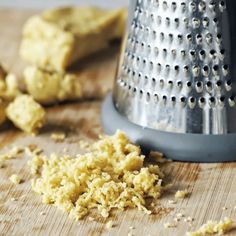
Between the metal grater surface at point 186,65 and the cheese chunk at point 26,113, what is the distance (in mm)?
187

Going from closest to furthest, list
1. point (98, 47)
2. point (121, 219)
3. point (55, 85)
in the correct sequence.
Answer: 1. point (121, 219)
2. point (55, 85)
3. point (98, 47)

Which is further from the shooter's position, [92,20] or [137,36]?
[92,20]

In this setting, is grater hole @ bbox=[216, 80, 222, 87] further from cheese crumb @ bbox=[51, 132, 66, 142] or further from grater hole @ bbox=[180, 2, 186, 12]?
cheese crumb @ bbox=[51, 132, 66, 142]

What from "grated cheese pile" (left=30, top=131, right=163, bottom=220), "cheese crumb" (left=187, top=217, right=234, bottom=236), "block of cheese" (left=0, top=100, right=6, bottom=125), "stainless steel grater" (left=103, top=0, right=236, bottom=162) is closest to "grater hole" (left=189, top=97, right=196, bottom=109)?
"stainless steel grater" (left=103, top=0, right=236, bottom=162)

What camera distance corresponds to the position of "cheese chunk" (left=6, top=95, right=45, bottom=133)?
1360 millimetres

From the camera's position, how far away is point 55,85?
147cm

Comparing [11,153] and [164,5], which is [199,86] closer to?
[164,5]

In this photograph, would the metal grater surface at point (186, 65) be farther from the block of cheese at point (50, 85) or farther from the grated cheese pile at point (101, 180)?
the block of cheese at point (50, 85)

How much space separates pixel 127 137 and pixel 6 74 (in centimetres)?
33

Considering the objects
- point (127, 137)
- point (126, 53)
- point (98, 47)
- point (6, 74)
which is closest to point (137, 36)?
point (126, 53)

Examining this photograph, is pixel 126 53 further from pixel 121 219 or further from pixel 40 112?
pixel 121 219

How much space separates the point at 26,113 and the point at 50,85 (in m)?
0.12

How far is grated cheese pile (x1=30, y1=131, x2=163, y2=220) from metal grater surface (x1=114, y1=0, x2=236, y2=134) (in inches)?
3.6

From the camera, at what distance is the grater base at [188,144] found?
125cm
